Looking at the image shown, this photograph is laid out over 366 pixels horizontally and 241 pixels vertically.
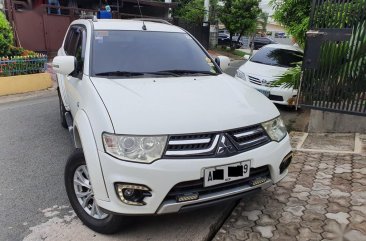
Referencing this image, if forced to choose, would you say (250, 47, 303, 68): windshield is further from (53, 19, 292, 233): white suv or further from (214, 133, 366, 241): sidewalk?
(53, 19, 292, 233): white suv

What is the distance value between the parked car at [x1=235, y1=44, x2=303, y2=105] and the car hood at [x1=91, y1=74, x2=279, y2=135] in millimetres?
4485

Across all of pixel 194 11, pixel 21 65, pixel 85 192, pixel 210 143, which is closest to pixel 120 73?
pixel 85 192

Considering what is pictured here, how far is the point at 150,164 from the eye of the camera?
245 centimetres

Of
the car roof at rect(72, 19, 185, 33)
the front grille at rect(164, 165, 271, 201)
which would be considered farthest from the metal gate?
the front grille at rect(164, 165, 271, 201)

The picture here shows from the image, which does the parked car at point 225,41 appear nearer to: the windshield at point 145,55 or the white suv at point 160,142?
the windshield at point 145,55

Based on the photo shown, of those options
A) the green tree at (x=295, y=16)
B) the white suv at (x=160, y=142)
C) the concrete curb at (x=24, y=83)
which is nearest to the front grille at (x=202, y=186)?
the white suv at (x=160, y=142)

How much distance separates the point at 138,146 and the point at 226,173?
0.70 meters

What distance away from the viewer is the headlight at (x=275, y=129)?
2938 mm

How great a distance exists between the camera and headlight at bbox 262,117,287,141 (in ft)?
9.64

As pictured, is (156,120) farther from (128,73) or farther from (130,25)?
(130,25)

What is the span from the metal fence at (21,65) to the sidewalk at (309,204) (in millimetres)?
7064

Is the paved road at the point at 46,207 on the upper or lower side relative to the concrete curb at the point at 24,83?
lower

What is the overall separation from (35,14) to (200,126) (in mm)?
13068

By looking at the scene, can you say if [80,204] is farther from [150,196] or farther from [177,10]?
[177,10]
